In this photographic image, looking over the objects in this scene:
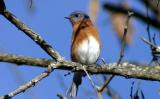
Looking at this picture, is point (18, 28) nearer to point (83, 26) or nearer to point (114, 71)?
point (114, 71)

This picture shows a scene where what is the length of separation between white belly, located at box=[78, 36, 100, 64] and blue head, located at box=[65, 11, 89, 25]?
800 mm

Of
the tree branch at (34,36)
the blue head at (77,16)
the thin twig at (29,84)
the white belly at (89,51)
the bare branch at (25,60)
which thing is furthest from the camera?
the blue head at (77,16)

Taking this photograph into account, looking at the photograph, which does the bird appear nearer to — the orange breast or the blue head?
the orange breast

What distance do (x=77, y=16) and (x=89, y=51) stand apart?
119cm

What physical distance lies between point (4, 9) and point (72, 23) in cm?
371

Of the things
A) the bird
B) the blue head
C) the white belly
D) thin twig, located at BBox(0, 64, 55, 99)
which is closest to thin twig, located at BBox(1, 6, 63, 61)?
thin twig, located at BBox(0, 64, 55, 99)

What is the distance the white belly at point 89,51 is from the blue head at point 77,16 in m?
0.80

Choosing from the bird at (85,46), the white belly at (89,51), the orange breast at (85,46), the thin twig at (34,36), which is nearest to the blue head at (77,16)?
the bird at (85,46)

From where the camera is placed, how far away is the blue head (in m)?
8.00

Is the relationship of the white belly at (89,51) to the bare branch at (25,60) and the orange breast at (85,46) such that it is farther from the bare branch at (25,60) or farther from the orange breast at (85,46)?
the bare branch at (25,60)

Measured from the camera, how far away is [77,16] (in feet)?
26.9

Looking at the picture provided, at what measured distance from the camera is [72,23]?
7996mm

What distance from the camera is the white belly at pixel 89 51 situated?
7.10 metres

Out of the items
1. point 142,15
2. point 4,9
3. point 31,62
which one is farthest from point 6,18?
point 142,15
